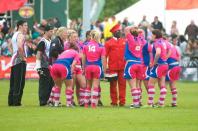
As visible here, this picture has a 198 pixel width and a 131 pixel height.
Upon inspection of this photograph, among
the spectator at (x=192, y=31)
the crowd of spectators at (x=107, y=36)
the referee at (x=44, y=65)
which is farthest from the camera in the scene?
the spectator at (x=192, y=31)

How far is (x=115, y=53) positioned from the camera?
27625 millimetres

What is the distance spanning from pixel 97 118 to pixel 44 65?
5.35 metres

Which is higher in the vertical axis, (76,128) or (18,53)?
(18,53)

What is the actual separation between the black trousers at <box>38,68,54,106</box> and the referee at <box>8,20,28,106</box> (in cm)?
53

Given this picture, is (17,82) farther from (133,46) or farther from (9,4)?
(9,4)

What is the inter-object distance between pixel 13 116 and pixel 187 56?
69.3 feet

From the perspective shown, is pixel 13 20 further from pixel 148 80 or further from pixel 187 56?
pixel 148 80

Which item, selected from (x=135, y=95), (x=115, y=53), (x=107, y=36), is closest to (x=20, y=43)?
(x=115, y=53)

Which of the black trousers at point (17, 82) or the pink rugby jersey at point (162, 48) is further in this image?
the black trousers at point (17, 82)

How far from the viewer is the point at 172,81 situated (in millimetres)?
27531

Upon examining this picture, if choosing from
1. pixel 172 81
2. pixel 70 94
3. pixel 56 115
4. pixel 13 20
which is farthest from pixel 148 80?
pixel 13 20

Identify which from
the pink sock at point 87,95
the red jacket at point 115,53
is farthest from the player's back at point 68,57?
the red jacket at point 115,53

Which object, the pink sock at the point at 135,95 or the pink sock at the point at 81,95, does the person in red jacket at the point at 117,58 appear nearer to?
the pink sock at the point at 81,95

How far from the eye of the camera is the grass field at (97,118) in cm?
2017
